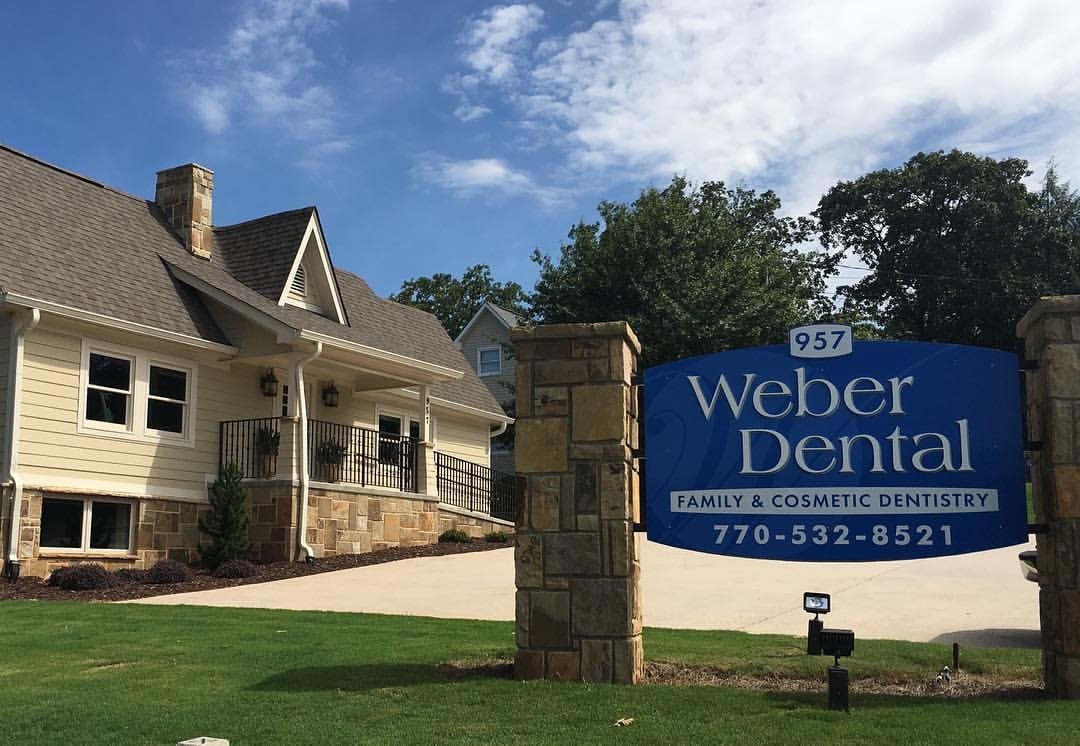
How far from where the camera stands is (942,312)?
52875 millimetres

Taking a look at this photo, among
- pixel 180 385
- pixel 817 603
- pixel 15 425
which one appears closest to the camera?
pixel 817 603

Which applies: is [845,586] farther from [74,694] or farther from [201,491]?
[201,491]

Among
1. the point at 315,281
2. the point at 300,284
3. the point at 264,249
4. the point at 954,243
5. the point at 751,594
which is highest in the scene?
the point at 954,243

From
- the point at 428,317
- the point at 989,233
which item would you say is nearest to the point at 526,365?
the point at 428,317

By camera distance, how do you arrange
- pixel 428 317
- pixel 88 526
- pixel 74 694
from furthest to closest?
1. pixel 428 317
2. pixel 88 526
3. pixel 74 694

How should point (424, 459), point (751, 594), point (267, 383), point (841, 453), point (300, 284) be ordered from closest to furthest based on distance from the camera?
point (841, 453), point (751, 594), point (267, 383), point (300, 284), point (424, 459)

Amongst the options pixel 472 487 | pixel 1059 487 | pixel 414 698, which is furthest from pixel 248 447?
pixel 1059 487

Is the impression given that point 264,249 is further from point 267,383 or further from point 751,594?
point 751,594

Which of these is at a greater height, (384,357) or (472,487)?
(384,357)

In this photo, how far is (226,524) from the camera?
16859 mm

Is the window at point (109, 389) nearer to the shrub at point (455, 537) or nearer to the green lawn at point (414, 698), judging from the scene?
the shrub at point (455, 537)

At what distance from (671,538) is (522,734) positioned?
2.20 metres

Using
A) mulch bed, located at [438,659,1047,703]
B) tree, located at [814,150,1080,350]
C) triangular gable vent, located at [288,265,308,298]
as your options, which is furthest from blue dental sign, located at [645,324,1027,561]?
tree, located at [814,150,1080,350]

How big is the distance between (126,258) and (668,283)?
1579 cm
